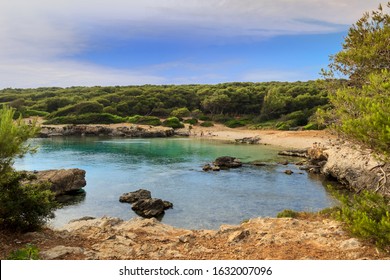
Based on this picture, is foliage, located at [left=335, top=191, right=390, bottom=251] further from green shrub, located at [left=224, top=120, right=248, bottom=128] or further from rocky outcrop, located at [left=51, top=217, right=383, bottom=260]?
green shrub, located at [left=224, top=120, right=248, bottom=128]

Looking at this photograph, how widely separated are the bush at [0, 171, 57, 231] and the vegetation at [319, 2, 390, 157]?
11651mm

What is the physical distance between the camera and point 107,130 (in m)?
94.9

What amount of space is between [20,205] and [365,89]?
1325 cm

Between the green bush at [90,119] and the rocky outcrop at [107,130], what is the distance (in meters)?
5.53

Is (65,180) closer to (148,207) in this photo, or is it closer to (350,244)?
(148,207)

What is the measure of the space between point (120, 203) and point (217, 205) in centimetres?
825

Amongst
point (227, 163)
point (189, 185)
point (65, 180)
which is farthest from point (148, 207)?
point (227, 163)

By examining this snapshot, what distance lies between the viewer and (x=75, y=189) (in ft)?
110

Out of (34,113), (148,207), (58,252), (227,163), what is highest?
(34,113)

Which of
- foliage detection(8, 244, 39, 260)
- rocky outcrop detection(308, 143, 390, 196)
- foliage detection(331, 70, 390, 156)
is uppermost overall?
foliage detection(331, 70, 390, 156)

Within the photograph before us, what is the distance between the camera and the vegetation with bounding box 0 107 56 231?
37.8ft

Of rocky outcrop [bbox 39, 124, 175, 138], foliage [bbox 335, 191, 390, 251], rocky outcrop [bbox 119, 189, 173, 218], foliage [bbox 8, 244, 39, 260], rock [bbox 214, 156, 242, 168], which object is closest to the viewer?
foliage [bbox 335, 191, 390, 251]

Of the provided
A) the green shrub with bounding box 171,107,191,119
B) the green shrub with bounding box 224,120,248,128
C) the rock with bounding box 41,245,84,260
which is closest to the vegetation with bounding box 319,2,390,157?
the rock with bounding box 41,245,84,260

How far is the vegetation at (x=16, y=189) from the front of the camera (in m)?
11.5
